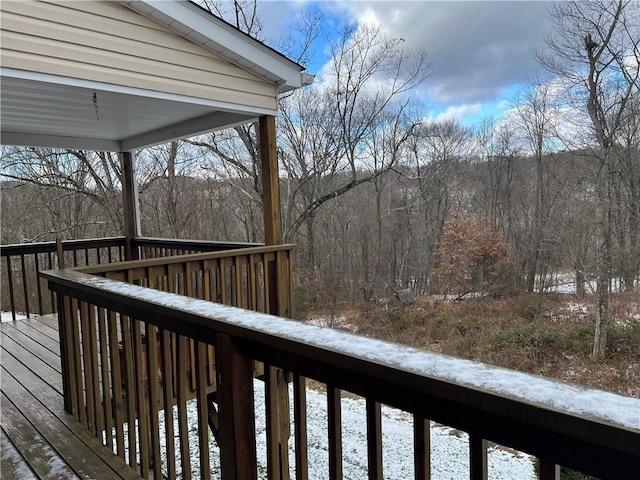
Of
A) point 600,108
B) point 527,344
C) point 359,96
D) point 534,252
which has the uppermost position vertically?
point 359,96

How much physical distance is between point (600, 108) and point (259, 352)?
13.8m

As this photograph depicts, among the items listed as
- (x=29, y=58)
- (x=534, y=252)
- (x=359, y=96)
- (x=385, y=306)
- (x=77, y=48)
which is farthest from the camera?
(x=534, y=252)

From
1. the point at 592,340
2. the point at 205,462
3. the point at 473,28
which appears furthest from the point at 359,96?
the point at 205,462

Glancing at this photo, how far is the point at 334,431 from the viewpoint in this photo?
3.76ft

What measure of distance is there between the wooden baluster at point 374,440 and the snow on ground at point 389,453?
4.80 metres

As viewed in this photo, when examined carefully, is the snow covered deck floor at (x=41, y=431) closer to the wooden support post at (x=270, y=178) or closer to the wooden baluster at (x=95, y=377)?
the wooden baluster at (x=95, y=377)

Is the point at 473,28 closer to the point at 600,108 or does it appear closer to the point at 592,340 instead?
the point at 600,108

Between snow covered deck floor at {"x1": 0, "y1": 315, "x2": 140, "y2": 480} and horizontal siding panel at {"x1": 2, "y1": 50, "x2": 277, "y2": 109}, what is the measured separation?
226 centimetres

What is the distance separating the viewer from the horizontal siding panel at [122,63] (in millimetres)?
2941

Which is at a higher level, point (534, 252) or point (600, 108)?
point (600, 108)

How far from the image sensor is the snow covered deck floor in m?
2.07

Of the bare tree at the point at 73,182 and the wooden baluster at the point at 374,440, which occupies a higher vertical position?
the bare tree at the point at 73,182

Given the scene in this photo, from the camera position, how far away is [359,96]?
14172 mm

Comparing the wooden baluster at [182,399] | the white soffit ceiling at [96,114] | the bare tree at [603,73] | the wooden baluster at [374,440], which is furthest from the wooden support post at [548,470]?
the bare tree at [603,73]
